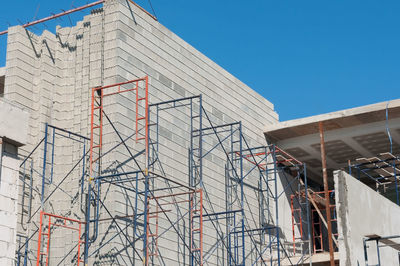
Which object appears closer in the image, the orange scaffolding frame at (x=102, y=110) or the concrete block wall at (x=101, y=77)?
the orange scaffolding frame at (x=102, y=110)

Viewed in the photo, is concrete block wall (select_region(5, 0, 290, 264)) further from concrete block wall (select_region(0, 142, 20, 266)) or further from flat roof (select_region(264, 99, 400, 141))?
concrete block wall (select_region(0, 142, 20, 266))

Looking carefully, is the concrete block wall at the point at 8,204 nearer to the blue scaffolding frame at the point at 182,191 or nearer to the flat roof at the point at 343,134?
the blue scaffolding frame at the point at 182,191

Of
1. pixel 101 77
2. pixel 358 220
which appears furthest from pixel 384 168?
pixel 358 220

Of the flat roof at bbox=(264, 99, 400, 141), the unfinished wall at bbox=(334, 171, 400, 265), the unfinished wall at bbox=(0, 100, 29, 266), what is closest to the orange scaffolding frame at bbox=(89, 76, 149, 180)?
the unfinished wall at bbox=(0, 100, 29, 266)

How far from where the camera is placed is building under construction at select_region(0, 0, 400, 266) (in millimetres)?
19484

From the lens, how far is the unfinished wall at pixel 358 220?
14.7 meters

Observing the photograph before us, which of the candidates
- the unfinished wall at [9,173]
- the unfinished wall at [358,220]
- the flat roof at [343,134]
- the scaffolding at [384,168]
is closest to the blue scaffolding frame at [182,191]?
the flat roof at [343,134]

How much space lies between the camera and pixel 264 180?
27812mm

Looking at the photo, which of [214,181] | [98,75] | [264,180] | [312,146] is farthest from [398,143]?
[98,75]

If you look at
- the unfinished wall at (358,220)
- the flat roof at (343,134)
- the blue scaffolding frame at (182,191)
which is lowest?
the unfinished wall at (358,220)

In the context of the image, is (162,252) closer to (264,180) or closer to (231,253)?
(231,253)

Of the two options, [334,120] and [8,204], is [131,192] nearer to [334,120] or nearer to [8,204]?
[8,204]

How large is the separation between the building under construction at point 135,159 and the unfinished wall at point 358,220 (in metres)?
0.04

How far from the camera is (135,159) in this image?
20969mm
